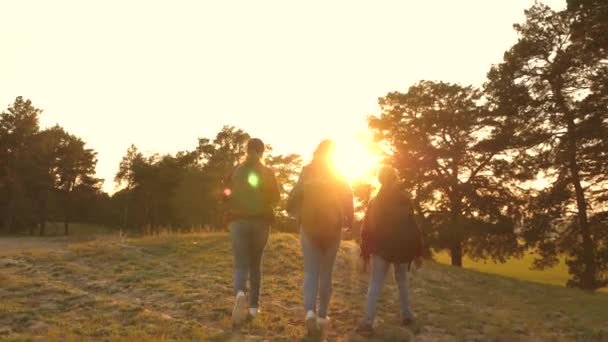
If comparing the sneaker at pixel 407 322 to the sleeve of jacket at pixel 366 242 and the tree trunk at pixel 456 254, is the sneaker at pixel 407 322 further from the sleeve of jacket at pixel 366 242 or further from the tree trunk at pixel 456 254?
the tree trunk at pixel 456 254

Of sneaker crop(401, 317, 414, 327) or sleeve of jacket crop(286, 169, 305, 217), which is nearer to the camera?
sleeve of jacket crop(286, 169, 305, 217)

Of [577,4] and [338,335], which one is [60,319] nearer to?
[338,335]

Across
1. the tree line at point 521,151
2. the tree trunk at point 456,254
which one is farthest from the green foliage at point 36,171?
the tree trunk at point 456,254

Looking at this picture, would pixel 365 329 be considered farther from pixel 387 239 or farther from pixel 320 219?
pixel 320 219

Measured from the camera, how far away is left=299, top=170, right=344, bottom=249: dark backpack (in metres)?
6.11

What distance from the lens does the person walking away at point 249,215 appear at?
21.1 feet

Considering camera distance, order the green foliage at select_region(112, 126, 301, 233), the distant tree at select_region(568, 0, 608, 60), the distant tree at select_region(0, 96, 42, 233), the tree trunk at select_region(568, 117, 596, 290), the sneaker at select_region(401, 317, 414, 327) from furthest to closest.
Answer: the green foliage at select_region(112, 126, 301, 233) → the distant tree at select_region(0, 96, 42, 233) → the tree trunk at select_region(568, 117, 596, 290) → the distant tree at select_region(568, 0, 608, 60) → the sneaker at select_region(401, 317, 414, 327)

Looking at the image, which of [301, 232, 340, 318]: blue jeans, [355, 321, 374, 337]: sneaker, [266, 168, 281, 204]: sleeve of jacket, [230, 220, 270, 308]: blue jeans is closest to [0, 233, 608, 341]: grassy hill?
[355, 321, 374, 337]: sneaker

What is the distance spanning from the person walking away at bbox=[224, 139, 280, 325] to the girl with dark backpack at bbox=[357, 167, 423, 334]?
4.18 ft

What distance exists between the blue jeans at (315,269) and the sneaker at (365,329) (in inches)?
30.3

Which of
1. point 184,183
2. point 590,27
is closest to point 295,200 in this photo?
point 590,27

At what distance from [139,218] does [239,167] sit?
193ft

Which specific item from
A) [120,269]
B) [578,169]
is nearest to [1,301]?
[120,269]

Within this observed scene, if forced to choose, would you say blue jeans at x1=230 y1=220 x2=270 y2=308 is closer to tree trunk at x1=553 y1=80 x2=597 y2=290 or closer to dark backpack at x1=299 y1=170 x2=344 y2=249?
dark backpack at x1=299 y1=170 x2=344 y2=249
